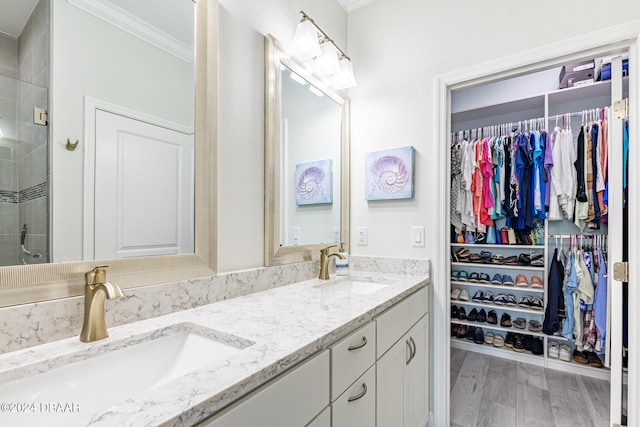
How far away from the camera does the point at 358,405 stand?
3.21ft

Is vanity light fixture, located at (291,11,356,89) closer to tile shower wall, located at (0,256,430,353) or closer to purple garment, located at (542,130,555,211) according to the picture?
tile shower wall, located at (0,256,430,353)

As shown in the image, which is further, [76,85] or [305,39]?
[305,39]

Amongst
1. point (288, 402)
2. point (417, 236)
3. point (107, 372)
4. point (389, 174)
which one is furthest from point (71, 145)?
point (417, 236)

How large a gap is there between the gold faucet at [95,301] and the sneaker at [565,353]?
3.15m

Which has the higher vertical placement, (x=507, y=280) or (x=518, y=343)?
(x=507, y=280)

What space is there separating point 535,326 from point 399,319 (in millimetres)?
2116

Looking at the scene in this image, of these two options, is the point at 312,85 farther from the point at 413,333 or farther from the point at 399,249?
the point at 413,333

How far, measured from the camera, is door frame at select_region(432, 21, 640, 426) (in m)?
1.36

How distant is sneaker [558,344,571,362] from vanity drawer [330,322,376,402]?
2359 mm

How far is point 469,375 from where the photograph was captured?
97.3 inches

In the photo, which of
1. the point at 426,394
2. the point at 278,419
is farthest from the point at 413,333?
the point at 278,419

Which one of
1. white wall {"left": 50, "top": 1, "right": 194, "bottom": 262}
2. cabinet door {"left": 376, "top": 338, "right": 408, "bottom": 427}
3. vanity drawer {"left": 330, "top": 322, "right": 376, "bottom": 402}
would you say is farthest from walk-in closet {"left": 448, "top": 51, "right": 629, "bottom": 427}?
white wall {"left": 50, "top": 1, "right": 194, "bottom": 262}

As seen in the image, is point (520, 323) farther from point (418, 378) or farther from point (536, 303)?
point (418, 378)

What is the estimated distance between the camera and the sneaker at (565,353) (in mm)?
2500
